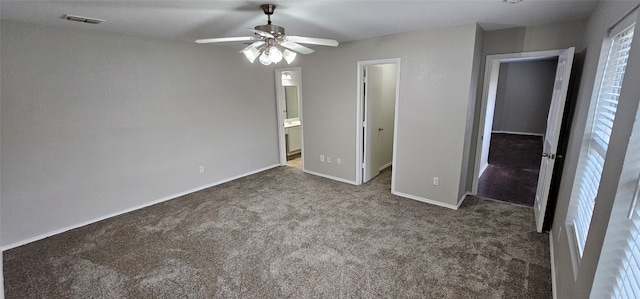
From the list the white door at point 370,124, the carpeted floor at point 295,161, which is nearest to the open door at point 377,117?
the white door at point 370,124

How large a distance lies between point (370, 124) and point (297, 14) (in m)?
2.25

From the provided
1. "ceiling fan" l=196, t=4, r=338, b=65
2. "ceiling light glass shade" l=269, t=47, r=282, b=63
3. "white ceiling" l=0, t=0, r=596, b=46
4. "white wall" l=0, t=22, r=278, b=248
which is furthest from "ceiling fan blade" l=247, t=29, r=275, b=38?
"white wall" l=0, t=22, r=278, b=248

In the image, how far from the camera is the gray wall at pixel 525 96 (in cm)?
838

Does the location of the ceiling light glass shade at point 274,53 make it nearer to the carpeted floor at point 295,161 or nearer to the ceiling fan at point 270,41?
the ceiling fan at point 270,41

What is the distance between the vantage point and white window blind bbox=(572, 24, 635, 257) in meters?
1.50

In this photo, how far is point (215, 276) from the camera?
225cm

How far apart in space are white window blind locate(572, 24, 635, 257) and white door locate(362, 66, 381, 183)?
2617 mm

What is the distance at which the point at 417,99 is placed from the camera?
348 centimetres

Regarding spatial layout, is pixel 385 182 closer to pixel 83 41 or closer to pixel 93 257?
pixel 93 257

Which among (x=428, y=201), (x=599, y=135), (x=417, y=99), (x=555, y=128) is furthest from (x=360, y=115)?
(x=599, y=135)

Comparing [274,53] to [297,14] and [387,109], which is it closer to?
[297,14]

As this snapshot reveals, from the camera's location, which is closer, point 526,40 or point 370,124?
point 526,40

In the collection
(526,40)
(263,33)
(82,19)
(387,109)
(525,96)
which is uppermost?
(82,19)

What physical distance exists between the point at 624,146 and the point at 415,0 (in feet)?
5.61
